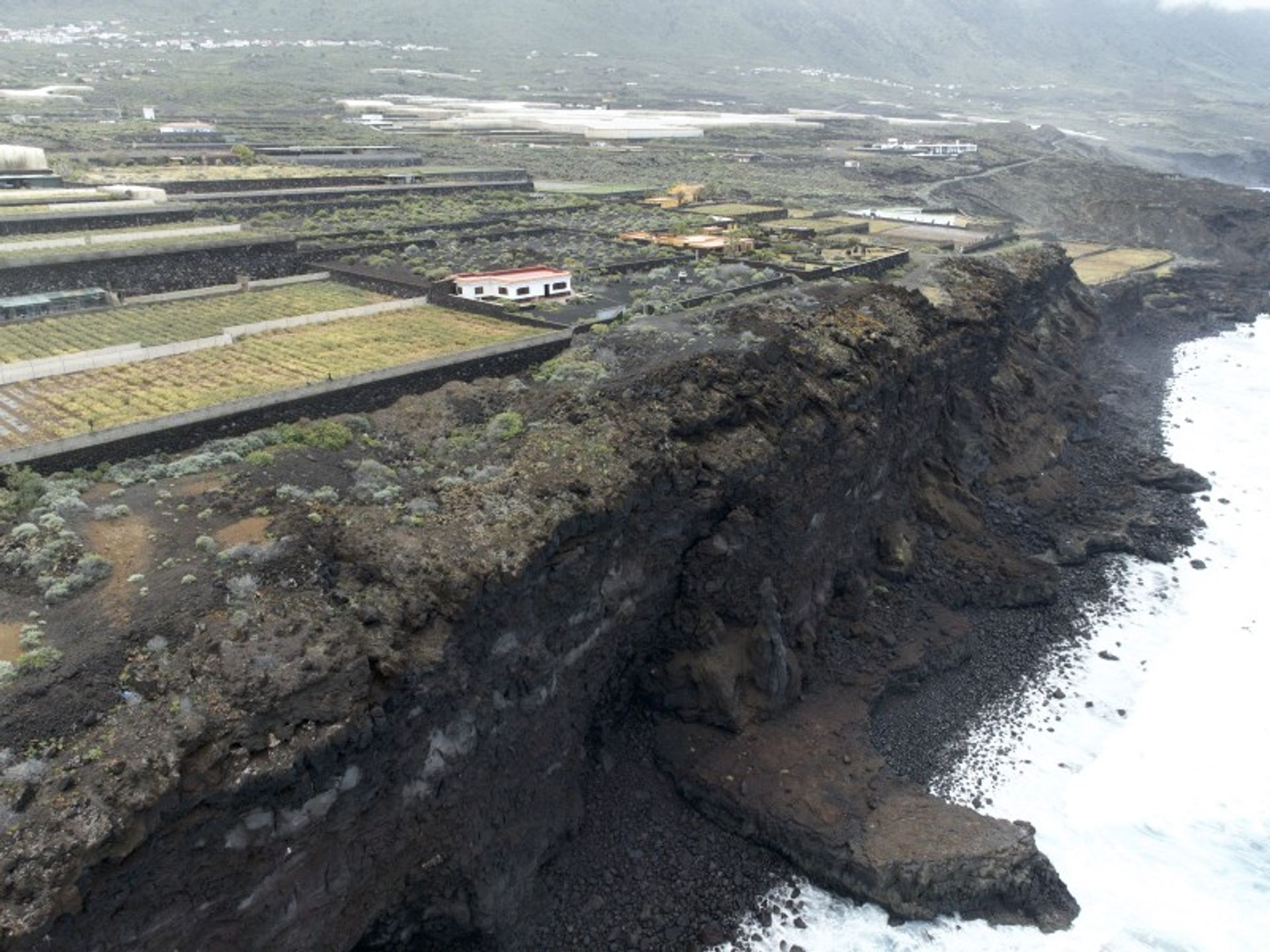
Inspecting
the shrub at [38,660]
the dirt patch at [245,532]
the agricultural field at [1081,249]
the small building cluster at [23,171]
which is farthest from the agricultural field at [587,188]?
the shrub at [38,660]

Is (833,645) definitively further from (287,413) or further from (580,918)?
(287,413)

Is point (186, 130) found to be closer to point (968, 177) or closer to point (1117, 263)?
point (1117, 263)

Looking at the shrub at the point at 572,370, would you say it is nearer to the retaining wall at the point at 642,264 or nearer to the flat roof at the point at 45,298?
Result: the retaining wall at the point at 642,264

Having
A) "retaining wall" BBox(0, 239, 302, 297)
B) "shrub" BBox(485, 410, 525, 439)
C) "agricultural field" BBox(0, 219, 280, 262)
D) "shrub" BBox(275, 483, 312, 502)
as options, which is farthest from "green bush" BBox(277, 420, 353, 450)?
"agricultural field" BBox(0, 219, 280, 262)

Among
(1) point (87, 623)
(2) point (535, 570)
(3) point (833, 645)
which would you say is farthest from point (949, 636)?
(1) point (87, 623)

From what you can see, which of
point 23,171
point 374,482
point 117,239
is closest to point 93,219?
point 117,239

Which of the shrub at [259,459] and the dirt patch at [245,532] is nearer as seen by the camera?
Result: the dirt patch at [245,532]
